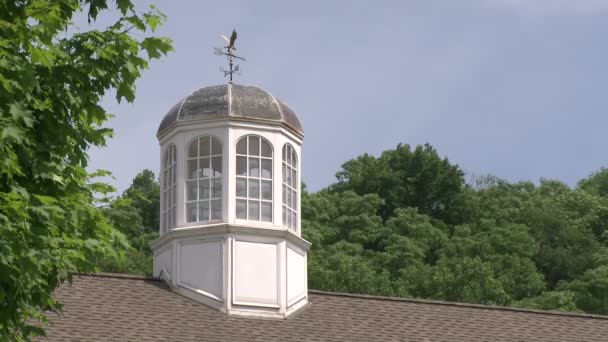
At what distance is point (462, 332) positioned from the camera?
2386cm

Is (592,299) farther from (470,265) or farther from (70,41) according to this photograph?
(70,41)

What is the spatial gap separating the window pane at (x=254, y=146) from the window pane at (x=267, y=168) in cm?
18

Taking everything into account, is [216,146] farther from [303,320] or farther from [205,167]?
[303,320]

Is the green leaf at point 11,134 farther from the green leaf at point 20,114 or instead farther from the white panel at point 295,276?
the white panel at point 295,276

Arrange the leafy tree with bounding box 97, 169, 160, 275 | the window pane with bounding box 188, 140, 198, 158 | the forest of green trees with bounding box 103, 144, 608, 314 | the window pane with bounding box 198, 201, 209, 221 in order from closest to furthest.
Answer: the window pane with bounding box 198, 201, 209, 221
the window pane with bounding box 188, 140, 198, 158
the leafy tree with bounding box 97, 169, 160, 275
the forest of green trees with bounding box 103, 144, 608, 314

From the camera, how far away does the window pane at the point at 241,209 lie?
961 inches

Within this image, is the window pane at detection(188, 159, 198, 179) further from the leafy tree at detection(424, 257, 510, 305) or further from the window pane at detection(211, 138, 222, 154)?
the leafy tree at detection(424, 257, 510, 305)

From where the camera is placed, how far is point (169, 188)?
25.4 m

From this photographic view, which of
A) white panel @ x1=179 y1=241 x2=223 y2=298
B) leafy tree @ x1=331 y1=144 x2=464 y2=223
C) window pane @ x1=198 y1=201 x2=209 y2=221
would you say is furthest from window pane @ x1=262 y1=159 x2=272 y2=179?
leafy tree @ x1=331 y1=144 x2=464 y2=223

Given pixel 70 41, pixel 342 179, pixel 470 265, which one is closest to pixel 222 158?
pixel 70 41

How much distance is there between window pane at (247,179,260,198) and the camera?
2469cm

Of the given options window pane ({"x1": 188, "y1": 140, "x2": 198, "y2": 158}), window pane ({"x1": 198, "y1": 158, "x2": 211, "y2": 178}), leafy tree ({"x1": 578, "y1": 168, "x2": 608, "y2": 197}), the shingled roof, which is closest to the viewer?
the shingled roof

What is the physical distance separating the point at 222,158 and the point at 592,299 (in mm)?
32832

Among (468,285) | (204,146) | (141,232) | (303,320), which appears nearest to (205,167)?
(204,146)
